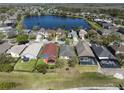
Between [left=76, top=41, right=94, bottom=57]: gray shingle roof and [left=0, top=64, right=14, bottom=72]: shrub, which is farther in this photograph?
[left=76, top=41, right=94, bottom=57]: gray shingle roof

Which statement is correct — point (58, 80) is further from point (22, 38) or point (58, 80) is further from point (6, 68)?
point (22, 38)

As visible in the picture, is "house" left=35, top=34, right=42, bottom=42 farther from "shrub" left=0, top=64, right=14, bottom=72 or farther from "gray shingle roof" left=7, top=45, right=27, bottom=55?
"shrub" left=0, top=64, right=14, bottom=72

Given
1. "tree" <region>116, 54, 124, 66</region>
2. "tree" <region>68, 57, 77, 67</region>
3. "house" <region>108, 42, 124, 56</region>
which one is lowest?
"tree" <region>116, 54, 124, 66</region>

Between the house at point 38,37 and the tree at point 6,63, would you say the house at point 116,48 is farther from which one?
the tree at point 6,63

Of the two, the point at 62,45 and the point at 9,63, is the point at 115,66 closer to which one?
the point at 62,45

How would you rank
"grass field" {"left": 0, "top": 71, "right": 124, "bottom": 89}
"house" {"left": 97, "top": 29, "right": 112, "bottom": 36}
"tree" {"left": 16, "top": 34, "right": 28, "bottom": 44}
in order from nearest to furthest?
"grass field" {"left": 0, "top": 71, "right": 124, "bottom": 89}, "tree" {"left": 16, "top": 34, "right": 28, "bottom": 44}, "house" {"left": 97, "top": 29, "right": 112, "bottom": 36}

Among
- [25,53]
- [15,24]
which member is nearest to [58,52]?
[25,53]

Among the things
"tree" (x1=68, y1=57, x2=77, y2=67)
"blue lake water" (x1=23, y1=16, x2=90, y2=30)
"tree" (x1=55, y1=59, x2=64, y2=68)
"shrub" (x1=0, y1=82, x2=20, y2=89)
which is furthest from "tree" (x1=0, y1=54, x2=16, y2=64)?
"tree" (x1=68, y1=57, x2=77, y2=67)
